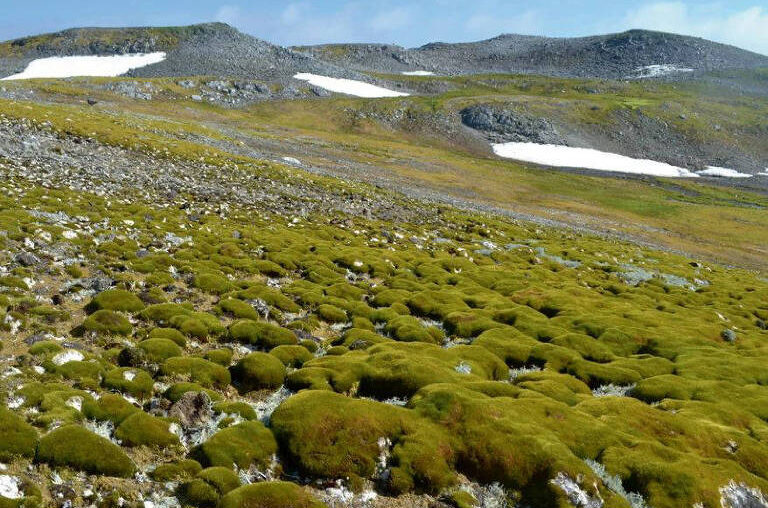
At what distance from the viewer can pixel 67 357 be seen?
15391 mm

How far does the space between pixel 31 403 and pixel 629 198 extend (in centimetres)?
13651

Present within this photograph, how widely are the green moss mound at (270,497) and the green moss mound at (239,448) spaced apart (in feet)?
4.67

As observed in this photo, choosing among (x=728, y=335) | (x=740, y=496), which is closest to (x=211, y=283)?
(x=740, y=496)

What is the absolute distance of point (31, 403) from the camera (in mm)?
12586

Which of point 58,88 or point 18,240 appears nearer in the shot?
point 18,240

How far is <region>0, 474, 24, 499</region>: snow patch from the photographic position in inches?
373

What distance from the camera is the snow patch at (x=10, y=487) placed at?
9.48 m

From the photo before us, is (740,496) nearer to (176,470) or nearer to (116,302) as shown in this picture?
(176,470)

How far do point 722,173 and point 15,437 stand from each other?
744 ft

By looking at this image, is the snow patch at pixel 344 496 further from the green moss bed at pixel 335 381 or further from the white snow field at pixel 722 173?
the white snow field at pixel 722 173

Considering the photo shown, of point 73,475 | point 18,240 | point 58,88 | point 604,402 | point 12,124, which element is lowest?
point 604,402

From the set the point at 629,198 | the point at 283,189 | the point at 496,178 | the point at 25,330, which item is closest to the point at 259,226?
the point at 283,189

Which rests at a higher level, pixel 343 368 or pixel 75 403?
pixel 75 403

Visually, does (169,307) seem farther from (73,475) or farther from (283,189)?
(283,189)
